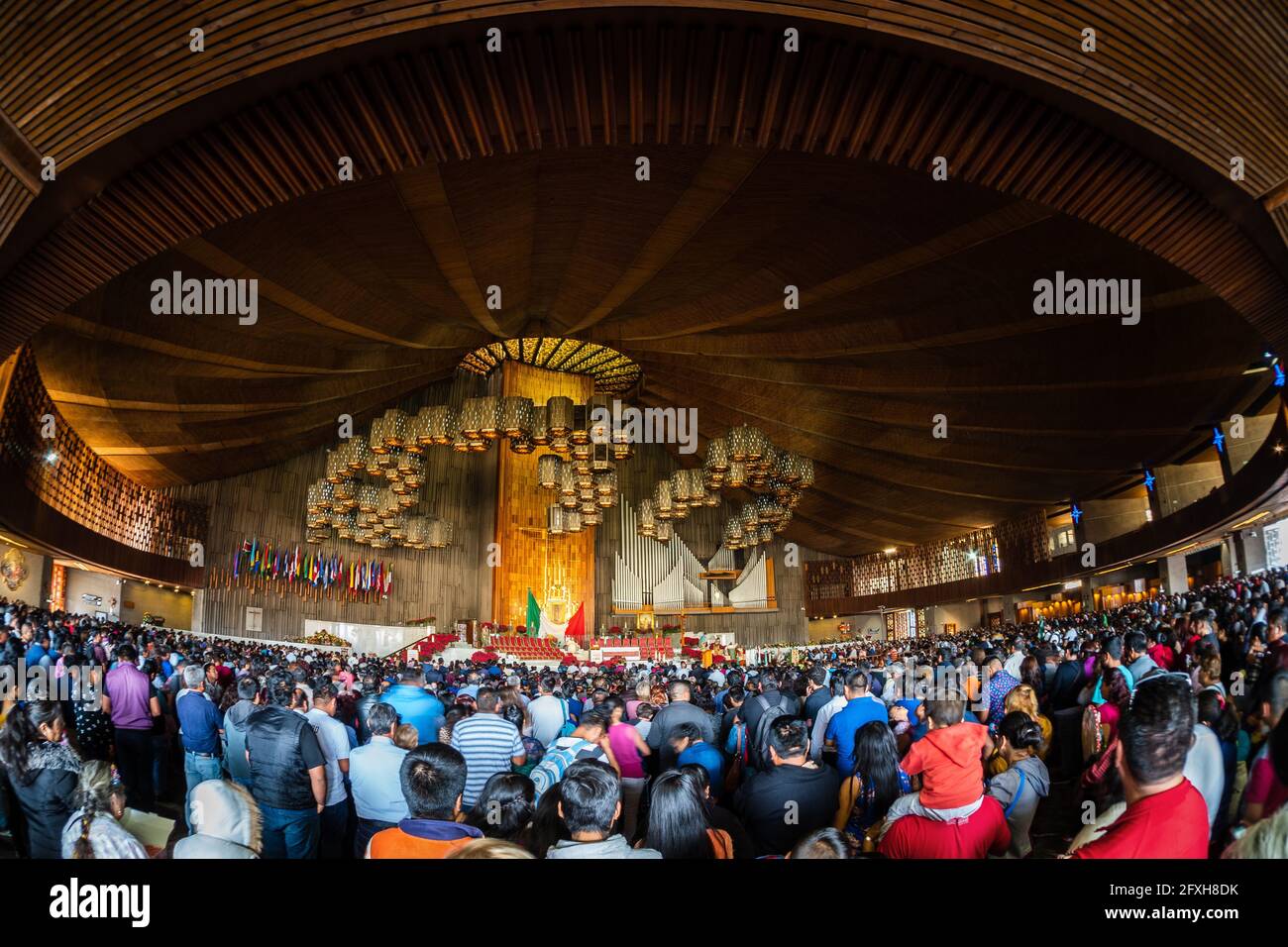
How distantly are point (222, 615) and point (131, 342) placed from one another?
437 inches

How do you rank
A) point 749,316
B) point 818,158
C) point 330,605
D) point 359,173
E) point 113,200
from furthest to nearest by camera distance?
point 330,605, point 749,316, point 818,158, point 359,173, point 113,200

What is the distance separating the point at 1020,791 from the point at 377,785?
2867mm

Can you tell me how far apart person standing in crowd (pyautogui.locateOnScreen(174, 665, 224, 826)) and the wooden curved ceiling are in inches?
100

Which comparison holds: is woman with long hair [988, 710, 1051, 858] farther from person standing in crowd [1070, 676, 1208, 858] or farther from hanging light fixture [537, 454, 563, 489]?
hanging light fixture [537, 454, 563, 489]

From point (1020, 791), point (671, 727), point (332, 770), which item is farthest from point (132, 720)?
point (1020, 791)

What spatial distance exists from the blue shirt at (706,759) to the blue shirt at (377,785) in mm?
1394

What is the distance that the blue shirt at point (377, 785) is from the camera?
378 centimetres

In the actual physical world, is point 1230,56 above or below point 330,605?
above

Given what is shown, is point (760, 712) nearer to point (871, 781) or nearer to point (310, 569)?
point (871, 781)

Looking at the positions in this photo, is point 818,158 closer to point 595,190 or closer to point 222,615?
point 595,190

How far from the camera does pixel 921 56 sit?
484 centimetres

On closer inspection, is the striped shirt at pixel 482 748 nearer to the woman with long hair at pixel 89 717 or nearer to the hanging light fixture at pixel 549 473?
the woman with long hair at pixel 89 717

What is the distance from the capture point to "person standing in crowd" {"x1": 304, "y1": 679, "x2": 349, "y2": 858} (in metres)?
4.27
